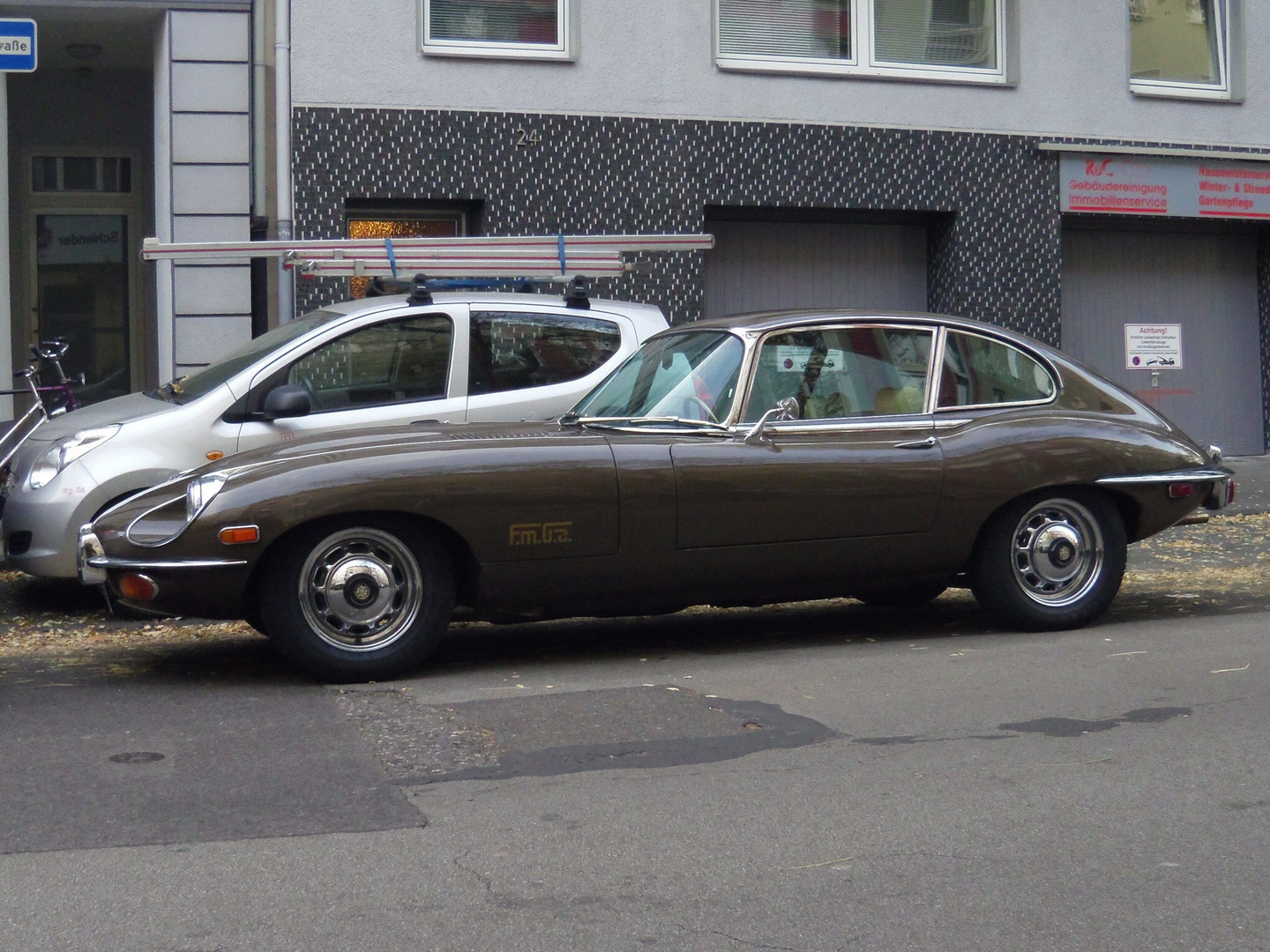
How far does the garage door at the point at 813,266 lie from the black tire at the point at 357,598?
899 cm

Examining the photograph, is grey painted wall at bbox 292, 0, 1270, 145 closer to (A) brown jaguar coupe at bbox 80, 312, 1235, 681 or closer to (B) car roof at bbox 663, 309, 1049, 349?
(A) brown jaguar coupe at bbox 80, 312, 1235, 681

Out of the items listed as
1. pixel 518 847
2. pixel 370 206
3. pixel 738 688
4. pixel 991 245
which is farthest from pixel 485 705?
pixel 991 245

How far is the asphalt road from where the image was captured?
147 inches

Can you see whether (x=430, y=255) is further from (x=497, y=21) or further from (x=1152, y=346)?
(x=1152, y=346)

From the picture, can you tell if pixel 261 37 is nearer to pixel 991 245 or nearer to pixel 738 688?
pixel 991 245

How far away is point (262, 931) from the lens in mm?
3662

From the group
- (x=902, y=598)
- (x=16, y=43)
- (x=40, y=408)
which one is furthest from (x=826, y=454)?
(x=40, y=408)

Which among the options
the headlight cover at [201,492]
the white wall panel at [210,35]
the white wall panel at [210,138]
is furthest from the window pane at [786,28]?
the headlight cover at [201,492]

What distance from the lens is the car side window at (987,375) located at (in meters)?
7.36

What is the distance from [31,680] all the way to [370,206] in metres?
8.14

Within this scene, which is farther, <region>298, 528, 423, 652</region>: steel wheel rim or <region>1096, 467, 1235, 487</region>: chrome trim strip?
<region>1096, 467, 1235, 487</region>: chrome trim strip

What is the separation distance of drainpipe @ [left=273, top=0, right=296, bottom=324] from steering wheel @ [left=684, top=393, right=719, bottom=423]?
23.0ft

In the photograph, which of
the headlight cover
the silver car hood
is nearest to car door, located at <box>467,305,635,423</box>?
the silver car hood

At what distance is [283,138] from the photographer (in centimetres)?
1338
